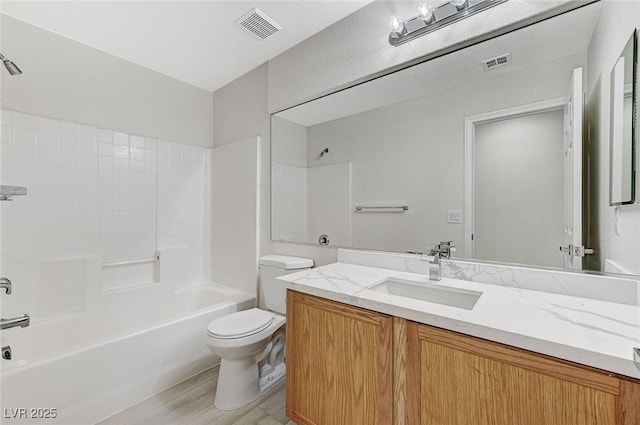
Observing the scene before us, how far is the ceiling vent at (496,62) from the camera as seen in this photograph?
4.40 ft

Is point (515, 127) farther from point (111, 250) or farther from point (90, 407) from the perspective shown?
point (111, 250)

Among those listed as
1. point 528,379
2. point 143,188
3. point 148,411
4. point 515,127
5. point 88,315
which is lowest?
point 148,411

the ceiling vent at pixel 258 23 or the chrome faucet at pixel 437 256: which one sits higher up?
the ceiling vent at pixel 258 23

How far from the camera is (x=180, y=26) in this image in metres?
1.96

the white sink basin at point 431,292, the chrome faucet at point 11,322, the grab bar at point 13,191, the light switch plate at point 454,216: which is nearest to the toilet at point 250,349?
the white sink basin at point 431,292

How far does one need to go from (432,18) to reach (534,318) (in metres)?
1.47

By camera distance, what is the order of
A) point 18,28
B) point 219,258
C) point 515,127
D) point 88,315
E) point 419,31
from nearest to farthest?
1. point 515,127
2. point 419,31
3. point 18,28
4. point 88,315
5. point 219,258

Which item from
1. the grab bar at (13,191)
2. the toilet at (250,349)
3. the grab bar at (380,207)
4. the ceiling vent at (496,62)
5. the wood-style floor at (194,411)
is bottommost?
the wood-style floor at (194,411)

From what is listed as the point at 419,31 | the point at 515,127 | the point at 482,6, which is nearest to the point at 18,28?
the point at 419,31

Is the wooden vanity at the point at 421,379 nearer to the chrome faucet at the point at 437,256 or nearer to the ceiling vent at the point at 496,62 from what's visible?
the chrome faucet at the point at 437,256

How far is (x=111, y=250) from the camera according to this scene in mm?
2301

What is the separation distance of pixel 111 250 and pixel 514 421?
2734mm

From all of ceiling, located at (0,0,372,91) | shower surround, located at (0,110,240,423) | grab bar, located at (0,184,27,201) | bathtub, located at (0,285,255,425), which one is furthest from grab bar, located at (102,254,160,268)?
ceiling, located at (0,0,372,91)

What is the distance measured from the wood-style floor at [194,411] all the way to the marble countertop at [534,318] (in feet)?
2.98
